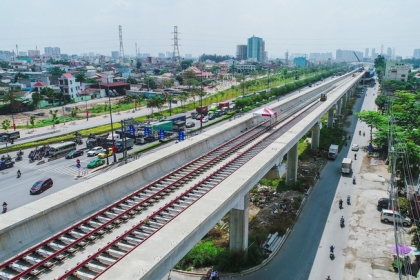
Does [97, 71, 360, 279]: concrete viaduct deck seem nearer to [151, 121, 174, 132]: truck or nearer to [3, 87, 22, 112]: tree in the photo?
[151, 121, 174, 132]: truck

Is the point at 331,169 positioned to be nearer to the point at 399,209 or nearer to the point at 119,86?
the point at 399,209

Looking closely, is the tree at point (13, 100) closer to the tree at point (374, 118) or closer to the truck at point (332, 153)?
the truck at point (332, 153)

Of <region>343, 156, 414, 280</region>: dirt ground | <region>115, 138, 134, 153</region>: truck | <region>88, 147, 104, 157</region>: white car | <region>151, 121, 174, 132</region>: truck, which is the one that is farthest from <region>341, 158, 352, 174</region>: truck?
<region>88, 147, 104, 157</region>: white car

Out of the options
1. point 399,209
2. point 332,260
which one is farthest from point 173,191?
point 399,209

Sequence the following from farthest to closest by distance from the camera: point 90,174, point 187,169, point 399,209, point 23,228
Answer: point 90,174 < point 399,209 < point 187,169 < point 23,228

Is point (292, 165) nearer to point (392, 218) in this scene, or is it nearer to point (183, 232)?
point (392, 218)

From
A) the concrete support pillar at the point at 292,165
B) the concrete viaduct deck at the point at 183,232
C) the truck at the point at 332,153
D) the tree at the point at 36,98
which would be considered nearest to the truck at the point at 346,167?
the truck at the point at 332,153
